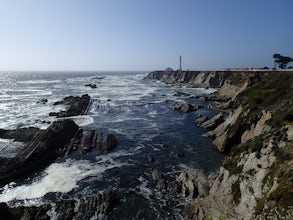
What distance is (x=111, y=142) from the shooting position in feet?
139

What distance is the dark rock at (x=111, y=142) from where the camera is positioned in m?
40.5

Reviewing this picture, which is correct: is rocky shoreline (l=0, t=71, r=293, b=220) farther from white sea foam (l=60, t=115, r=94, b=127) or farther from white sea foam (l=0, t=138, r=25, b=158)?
white sea foam (l=60, t=115, r=94, b=127)

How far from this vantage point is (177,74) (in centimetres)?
16800

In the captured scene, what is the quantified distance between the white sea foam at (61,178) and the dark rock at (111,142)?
386 centimetres

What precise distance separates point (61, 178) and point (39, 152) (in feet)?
27.5

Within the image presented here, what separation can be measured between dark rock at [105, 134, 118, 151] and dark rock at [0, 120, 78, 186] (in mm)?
6775

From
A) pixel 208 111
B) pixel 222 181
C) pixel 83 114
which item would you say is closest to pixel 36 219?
pixel 222 181

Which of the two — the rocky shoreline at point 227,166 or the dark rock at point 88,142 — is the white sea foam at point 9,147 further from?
the dark rock at point 88,142

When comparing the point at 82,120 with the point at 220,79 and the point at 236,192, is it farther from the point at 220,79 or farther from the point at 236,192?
the point at 220,79

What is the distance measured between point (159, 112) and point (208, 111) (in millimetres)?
12222

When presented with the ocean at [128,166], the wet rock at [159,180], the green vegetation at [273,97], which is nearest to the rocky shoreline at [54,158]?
the ocean at [128,166]

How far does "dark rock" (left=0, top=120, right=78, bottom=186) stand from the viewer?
32.0m

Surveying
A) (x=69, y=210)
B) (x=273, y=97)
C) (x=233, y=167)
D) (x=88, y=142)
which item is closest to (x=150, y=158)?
(x=88, y=142)

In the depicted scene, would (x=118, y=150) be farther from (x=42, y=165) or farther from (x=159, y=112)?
(x=159, y=112)
